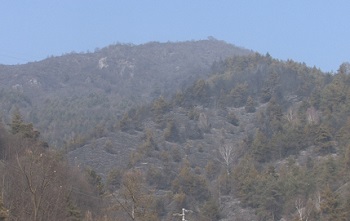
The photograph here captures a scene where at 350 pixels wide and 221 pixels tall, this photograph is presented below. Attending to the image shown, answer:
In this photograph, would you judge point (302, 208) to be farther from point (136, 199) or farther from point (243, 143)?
point (136, 199)

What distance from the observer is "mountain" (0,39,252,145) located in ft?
262

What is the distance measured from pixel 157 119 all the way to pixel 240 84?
31.1 ft

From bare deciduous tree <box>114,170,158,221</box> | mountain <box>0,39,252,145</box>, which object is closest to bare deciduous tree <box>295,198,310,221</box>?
bare deciduous tree <box>114,170,158,221</box>

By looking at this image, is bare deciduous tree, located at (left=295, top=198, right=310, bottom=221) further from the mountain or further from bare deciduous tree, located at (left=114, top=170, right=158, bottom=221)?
the mountain

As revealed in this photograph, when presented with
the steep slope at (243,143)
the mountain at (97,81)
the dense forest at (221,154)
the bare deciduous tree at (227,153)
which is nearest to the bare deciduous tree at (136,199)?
the dense forest at (221,154)

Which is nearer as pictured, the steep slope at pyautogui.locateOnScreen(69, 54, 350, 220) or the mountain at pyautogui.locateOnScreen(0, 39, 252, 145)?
the steep slope at pyautogui.locateOnScreen(69, 54, 350, 220)

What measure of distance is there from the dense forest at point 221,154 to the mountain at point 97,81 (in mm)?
13731

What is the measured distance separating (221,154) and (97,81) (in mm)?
58944

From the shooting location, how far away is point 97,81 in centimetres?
10950

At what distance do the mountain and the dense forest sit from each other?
13731 mm

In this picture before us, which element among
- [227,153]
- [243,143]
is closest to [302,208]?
[227,153]

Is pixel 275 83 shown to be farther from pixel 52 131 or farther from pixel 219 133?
pixel 52 131

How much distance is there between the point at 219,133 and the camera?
5825 centimetres

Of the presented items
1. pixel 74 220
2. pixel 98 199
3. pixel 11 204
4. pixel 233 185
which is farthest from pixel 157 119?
pixel 11 204
